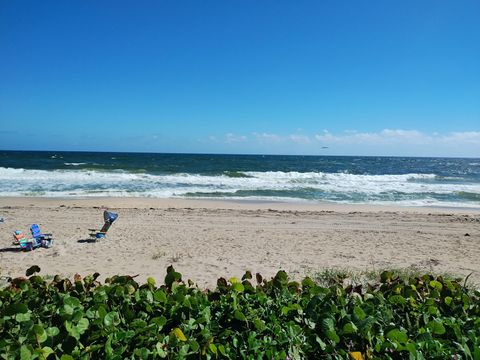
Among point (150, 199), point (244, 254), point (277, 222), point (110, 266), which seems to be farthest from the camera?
point (150, 199)

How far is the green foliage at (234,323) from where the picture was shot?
1.30 m

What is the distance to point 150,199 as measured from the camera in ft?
52.1

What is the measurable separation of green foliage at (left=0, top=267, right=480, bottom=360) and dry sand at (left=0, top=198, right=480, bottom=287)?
89.0 inches

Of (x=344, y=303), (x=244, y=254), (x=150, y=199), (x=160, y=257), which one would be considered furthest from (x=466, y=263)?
(x=150, y=199)

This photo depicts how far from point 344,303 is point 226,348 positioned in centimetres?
66

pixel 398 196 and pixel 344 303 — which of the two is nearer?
pixel 344 303

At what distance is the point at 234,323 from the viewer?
5.21 feet

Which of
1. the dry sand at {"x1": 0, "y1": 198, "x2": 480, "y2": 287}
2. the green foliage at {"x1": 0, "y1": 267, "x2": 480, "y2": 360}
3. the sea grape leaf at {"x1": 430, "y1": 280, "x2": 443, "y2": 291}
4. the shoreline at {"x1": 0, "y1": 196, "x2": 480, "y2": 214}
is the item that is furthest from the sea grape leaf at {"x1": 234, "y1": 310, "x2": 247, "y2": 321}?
the shoreline at {"x1": 0, "y1": 196, "x2": 480, "y2": 214}

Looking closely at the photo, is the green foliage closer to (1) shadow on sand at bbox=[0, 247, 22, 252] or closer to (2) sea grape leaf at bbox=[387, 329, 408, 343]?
(2) sea grape leaf at bbox=[387, 329, 408, 343]

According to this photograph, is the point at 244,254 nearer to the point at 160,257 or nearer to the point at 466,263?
the point at 160,257

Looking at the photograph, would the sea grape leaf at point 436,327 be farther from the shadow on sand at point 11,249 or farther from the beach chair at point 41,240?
the shadow on sand at point 11,249

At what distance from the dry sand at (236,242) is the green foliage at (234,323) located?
7.41 feet

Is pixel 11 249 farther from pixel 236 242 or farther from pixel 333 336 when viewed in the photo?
pixel 333 336

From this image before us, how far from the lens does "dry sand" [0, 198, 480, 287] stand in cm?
596
